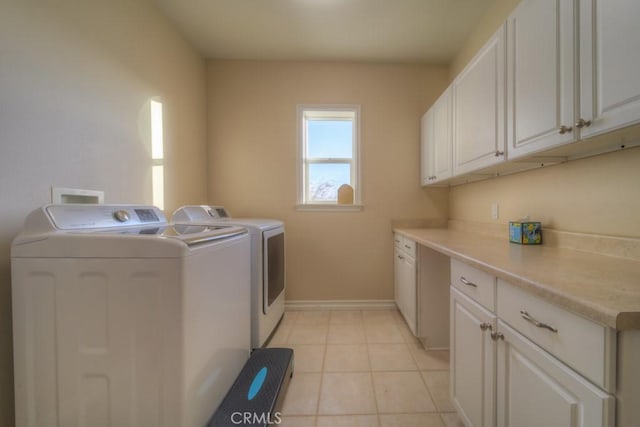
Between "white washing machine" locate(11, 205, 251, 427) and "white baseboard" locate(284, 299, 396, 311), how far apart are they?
1810 mm

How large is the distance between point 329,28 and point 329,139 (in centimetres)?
101

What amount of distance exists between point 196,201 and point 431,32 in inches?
104

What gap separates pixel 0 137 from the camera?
1.00 m

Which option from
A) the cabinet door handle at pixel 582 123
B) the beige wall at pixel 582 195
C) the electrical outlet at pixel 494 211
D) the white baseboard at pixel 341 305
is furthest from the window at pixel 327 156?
the cabinet door handle at pixel 582 123

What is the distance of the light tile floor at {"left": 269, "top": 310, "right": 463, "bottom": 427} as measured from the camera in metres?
1.33

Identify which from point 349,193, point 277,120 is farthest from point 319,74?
point 349,193

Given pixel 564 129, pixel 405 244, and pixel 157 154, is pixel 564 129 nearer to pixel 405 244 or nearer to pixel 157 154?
pixel 405 244

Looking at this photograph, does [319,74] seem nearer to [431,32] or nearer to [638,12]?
[431,32]

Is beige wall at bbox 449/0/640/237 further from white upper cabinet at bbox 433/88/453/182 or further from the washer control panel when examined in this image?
the washer control panel

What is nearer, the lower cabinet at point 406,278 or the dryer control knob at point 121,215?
the dryer control knob at point 121,215

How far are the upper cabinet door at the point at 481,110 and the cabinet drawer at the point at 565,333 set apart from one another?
0.92 meters

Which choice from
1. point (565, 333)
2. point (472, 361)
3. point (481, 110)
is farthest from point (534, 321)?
point (481, 110)

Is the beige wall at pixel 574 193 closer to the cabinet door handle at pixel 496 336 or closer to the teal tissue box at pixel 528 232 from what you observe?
the teal tissue box at pixel 528 232

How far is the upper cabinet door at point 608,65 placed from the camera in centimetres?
78
